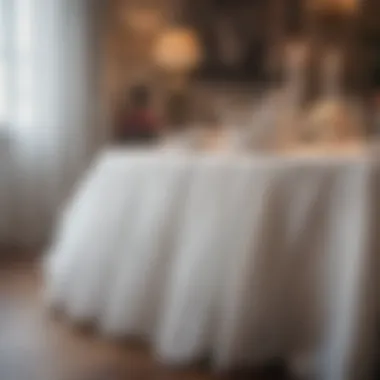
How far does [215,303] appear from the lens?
1720 millimetres

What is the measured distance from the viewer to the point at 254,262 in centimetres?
165

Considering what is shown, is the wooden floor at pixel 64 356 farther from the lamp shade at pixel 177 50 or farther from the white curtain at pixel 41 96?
the lamp shade at pixel 177 50

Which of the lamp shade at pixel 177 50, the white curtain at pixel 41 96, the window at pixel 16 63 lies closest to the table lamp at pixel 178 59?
the lamp shade at pixel 177 50

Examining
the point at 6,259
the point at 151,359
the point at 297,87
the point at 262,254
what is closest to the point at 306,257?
the point at 262,254

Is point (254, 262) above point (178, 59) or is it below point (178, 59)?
below

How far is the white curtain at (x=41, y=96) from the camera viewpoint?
3672mm

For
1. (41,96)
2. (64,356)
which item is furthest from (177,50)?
(64,356)

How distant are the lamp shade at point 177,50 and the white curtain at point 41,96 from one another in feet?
1.11

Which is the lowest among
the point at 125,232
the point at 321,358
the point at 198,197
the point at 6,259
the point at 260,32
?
the point at 6,259

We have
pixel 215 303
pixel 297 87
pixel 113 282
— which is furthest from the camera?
pixel 297 87

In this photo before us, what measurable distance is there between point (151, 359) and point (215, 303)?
0.79 feet

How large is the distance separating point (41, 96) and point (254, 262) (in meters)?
2.32

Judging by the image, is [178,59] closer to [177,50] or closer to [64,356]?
[177,50]

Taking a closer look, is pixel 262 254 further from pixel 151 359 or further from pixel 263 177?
pixel 151 359
